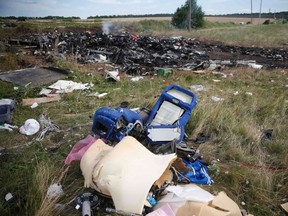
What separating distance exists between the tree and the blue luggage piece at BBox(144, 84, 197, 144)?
29.6 metres

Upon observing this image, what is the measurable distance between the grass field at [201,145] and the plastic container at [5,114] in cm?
15

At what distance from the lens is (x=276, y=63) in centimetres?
1080

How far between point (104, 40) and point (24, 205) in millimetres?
Result: 11437

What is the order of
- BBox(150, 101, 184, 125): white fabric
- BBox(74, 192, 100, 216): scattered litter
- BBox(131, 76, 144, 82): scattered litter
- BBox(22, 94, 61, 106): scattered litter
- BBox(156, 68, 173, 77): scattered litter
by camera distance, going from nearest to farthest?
BBox(74, 192, 100, 216): scattered litter → BBox(150, 101, 184, 125): white fabric → BBox(22, 94, 61, 106): scattered litter → BBox(131, 76, 144, 82): scattered litter → BBox(156, 68, 173, 77): scattered litter

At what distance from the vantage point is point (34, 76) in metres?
6.73

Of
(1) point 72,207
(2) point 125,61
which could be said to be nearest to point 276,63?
(2) point 125,61

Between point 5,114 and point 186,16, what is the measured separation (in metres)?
31.9

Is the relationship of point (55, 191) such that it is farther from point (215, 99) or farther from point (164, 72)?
point (164, 72)

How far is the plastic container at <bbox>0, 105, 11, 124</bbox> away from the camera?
4109mm

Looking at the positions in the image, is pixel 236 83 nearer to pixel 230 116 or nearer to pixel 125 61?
pixel 230 116

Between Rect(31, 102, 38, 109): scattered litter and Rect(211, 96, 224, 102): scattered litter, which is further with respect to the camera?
Rect(211, 96, 224, 102): scattered litter

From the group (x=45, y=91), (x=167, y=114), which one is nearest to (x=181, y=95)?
(x=167, y=114)

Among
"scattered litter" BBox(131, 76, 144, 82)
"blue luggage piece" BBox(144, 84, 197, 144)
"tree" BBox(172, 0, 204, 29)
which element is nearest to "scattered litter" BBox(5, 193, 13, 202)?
"blue luggage piece" BBox(144, 84, 197, 144)

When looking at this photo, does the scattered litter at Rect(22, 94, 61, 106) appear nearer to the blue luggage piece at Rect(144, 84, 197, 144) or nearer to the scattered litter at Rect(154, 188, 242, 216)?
the blue luggage piece at Rect(144, 84, 197, 144)
